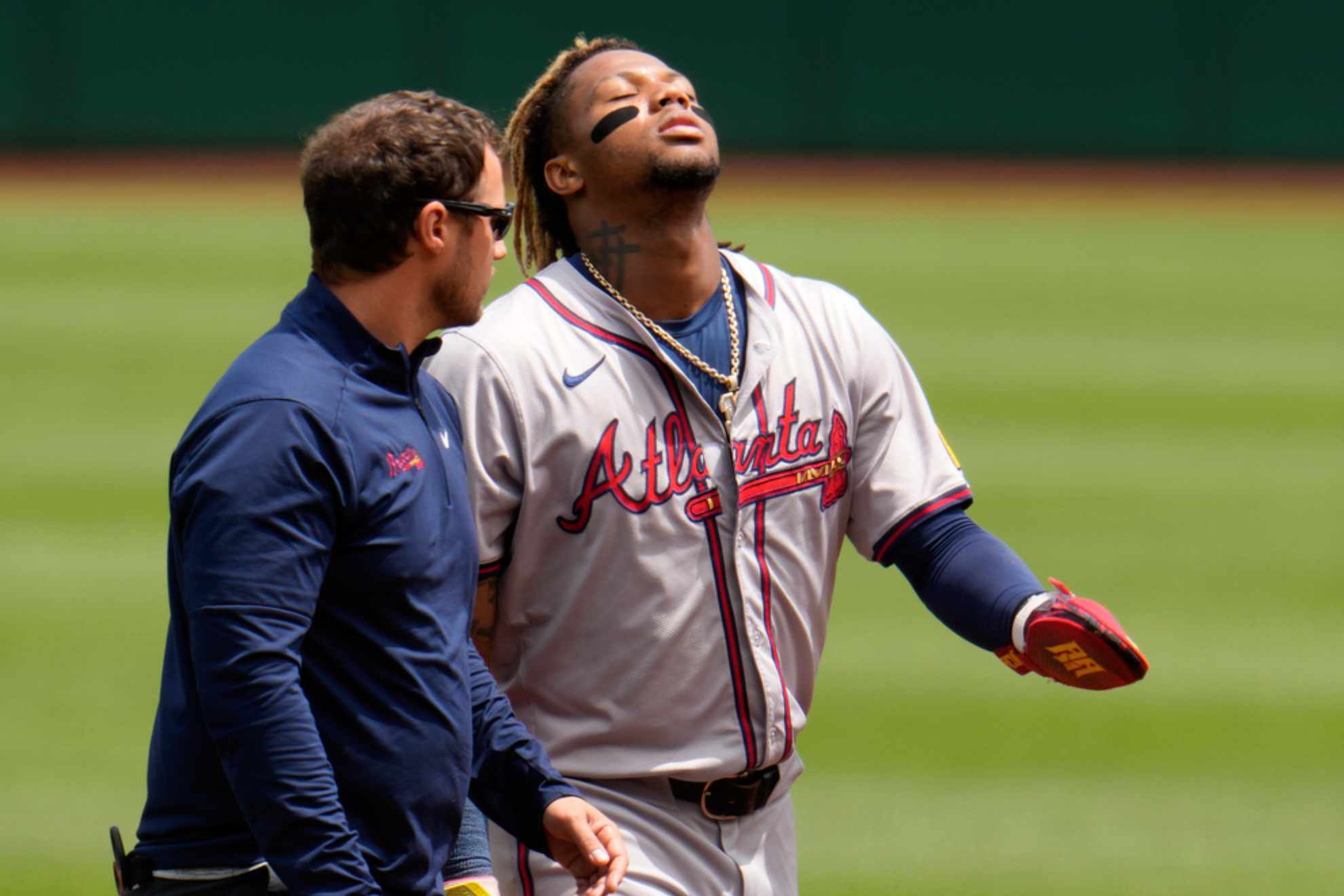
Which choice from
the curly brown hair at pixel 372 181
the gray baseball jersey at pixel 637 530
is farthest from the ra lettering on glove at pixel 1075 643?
the curly brown hair at pixel 372 181

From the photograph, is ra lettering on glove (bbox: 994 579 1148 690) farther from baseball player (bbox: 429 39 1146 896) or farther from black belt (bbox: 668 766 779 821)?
black belt (bbox: 668 766 779 821)

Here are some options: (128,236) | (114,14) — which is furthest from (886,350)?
(114,14)

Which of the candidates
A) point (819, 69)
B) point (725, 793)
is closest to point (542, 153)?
point (725, 793)

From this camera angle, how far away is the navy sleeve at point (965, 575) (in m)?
2.92

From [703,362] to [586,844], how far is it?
864 mm

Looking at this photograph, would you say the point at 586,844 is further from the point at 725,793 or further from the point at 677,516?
the point at 677,516

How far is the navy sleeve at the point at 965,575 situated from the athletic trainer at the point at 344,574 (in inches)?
30.0

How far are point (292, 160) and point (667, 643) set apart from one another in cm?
1635

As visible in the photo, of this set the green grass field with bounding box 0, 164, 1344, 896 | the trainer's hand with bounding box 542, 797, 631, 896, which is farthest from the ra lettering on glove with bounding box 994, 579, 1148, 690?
the green grass field with bounding box 0, 164, 1344, 896

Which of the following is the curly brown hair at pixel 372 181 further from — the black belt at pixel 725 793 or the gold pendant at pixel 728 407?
the black belt at pixel 725 793

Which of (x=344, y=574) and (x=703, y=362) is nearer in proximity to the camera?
(x=344, y=574)

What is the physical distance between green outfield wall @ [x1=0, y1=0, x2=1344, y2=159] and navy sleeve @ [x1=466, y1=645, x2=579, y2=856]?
17007mm

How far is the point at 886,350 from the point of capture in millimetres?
3111

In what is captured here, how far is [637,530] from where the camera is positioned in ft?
9.30
